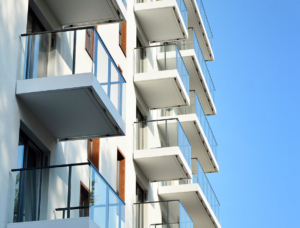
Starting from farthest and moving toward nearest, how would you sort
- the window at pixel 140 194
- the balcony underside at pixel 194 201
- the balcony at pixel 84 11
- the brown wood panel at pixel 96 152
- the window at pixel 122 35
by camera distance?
the balcony underside at pixel 194 201, the window at pixel 140 194, the window at pixel 122 35, the brown wood panel at pixel 96 152, the balcony at pixel 84 11

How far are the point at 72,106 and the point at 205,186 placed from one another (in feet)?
45.9

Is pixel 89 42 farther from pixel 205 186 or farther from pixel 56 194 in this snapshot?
pixel 205 186

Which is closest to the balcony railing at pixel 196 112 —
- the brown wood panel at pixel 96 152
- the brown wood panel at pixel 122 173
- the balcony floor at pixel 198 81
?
the balcony floor at pixel 198 81

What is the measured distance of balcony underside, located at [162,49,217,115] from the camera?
26.1 metres

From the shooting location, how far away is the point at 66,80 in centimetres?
1059

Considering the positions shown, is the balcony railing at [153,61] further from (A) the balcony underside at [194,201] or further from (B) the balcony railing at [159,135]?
(A) the balcony underside at [194,201]

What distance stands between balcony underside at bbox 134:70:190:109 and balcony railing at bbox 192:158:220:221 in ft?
10.4

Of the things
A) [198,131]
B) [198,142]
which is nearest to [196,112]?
[198,131]

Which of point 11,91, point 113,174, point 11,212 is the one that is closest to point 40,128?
point 11,91

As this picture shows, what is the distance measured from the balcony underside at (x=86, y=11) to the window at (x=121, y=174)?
498cm

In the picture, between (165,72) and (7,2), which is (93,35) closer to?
(7,2)

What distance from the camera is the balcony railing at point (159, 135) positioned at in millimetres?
19641

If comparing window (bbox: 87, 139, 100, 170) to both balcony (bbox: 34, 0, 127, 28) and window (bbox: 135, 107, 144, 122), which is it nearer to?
balcony (bbox: 34, 0, 127, 28)

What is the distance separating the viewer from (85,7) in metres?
13.1
